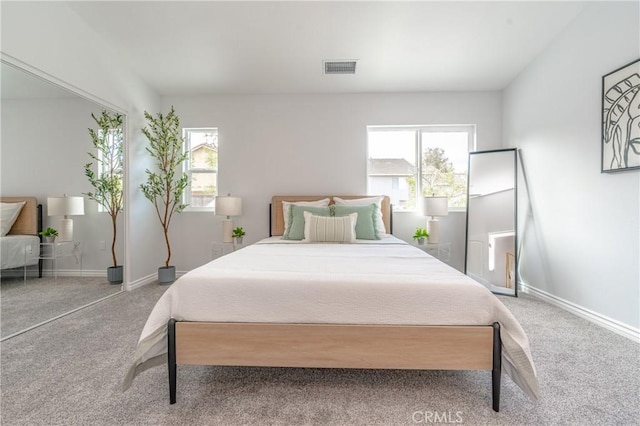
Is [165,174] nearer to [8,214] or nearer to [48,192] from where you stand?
[48,192]

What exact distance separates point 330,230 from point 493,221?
83.8 inches

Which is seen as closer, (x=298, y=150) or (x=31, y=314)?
(x=31, y=314)

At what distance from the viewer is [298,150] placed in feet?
13.4

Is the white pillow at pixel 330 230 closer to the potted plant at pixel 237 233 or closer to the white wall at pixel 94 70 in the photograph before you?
the potted plant at pixel 237 233

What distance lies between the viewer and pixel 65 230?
2.72 meters

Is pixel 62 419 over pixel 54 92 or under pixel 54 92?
under

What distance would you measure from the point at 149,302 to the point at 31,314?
2.88 feet

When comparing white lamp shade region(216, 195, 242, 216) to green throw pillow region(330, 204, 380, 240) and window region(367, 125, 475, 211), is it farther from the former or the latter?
window region(367, 125, 475, 211)

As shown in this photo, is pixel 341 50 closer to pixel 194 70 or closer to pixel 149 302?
pixel 194 70

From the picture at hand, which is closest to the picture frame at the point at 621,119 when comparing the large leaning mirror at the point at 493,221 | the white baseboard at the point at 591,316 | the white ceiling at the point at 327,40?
the white ceiling at the point at 327,40

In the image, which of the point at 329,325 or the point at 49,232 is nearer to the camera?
the point at 329,325

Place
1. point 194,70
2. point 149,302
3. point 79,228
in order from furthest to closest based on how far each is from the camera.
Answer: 1. point 194,70
2. point 149,302
3. point 79,228

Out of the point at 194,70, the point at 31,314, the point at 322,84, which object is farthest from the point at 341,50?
the point at 31,314

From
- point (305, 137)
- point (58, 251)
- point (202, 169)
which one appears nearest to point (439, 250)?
point (305, 137)
